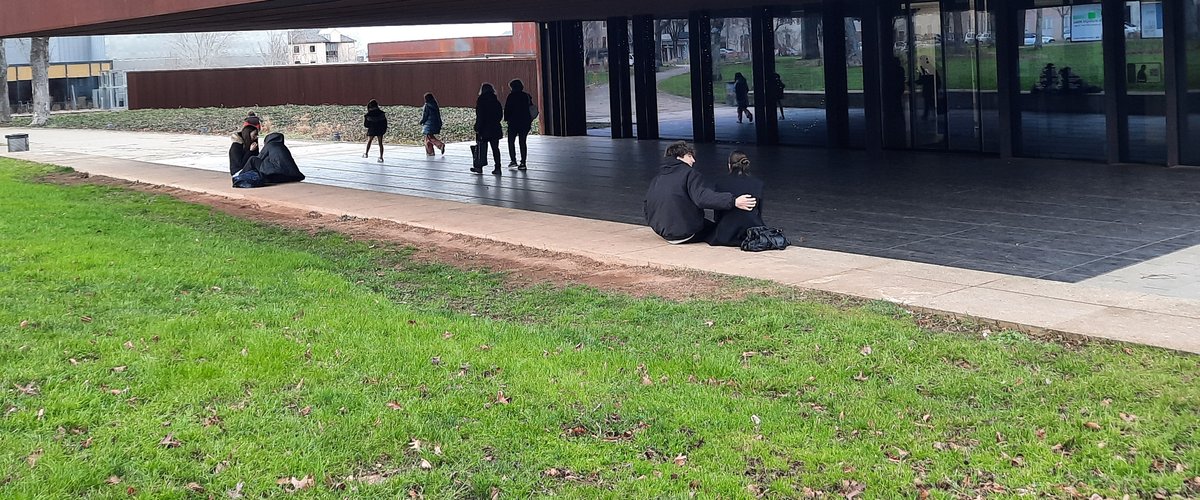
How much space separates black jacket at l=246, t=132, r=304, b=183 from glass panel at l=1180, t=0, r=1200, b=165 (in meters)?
13.7

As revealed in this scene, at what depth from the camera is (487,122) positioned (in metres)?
20.8

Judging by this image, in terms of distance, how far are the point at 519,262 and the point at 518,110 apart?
996 cm

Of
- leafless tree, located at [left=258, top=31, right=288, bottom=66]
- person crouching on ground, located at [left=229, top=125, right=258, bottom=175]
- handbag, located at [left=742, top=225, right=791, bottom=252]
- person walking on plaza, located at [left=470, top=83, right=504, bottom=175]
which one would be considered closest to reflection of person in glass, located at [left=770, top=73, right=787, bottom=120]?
person walking on plaza, located at [left=470, top=83, right=504, bottom=175]

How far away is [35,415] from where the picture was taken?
631 cm

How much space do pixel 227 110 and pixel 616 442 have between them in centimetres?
5033

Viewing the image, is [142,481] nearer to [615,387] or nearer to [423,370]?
[423,370]

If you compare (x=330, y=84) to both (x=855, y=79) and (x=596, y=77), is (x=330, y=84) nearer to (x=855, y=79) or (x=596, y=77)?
(x=596, y=77)

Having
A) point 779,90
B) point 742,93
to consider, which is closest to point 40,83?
point 742,93

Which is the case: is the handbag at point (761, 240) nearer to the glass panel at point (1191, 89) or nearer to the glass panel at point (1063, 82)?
the glass panel at point (1191, 89)

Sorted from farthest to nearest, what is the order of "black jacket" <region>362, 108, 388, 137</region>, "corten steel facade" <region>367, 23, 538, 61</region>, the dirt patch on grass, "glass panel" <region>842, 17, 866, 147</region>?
1. "corten steel facade" <region>367, 23, 538, 61</region>
2. "black jacket" <region>362, 108, 388, 137</region>
3. "glass panel" <region>842, 17, 866, 147</region>
4. the dirt patch on grass

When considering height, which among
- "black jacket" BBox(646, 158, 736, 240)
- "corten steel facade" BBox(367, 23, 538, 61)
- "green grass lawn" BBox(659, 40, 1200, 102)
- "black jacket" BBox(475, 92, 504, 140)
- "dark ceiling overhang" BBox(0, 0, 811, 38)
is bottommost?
"black jacket" BBox(646, 158, 736, 240)

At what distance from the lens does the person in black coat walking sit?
11.5 metres

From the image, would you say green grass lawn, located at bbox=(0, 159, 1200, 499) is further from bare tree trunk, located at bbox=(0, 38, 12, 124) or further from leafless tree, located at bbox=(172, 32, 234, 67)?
leafless tree, located at bbox=(172, 32, 234, 67)

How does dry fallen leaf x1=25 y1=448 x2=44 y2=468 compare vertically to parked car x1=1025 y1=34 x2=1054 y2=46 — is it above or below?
below
